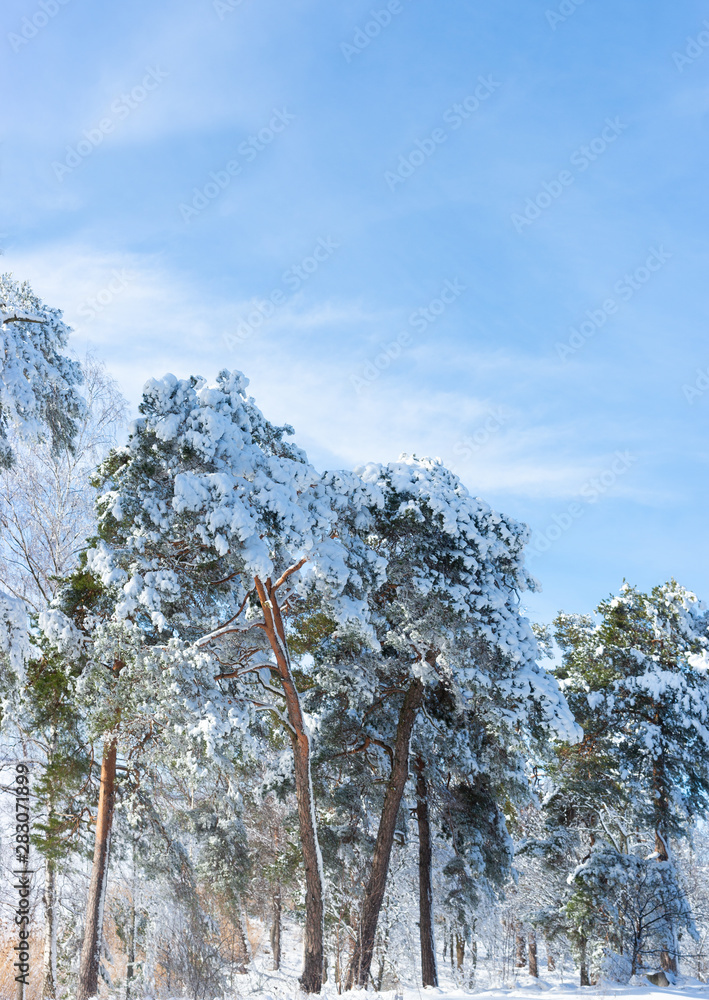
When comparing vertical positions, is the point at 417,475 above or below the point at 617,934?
above

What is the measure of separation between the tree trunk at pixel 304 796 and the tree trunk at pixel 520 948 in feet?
77.4

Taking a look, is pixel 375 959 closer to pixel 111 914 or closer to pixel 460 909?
pixel 460 909

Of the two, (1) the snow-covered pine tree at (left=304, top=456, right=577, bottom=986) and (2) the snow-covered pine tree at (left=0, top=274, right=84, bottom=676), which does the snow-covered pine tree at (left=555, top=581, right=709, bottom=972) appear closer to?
(1) the snow-covered pine tree at (left=304, top=456, right=577, bottom=986)

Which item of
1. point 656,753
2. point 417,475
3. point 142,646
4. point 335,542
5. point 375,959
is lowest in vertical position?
point 375,959

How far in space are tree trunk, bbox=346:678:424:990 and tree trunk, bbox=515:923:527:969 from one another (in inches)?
813

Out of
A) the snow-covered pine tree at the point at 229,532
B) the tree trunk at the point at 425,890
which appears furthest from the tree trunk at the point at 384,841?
the snow-covered pine tree at the point at 229,532

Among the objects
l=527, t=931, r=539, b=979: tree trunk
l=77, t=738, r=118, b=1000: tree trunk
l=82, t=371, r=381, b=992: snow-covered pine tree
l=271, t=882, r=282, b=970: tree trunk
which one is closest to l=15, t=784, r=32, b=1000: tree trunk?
l=77, t=738, r=118, b=1000: tree trunk

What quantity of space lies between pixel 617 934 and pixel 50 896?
11.2m

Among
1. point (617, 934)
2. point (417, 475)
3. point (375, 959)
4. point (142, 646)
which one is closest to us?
point (142, 646)

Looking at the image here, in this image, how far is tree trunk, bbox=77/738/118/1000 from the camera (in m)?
11.7

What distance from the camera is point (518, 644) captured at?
477 inches

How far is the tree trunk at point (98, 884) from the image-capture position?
38.2 ft

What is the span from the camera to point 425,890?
15086mm

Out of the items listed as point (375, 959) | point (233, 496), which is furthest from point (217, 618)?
point (375, 959)
